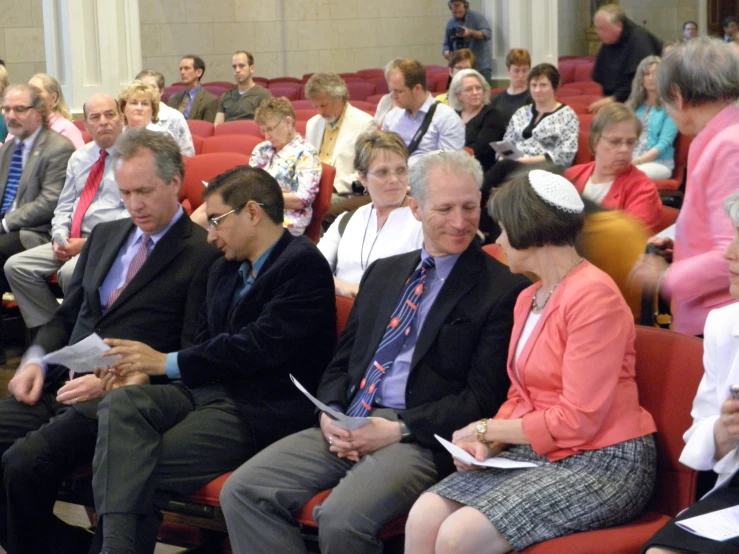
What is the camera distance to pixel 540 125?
6.46 meters

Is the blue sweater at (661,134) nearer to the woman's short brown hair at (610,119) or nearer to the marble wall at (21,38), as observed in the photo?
the woman's short brown hair at (610,119)

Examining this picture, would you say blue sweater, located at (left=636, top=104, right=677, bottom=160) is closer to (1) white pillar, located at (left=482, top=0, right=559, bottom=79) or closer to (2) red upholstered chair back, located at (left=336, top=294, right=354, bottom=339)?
(2) red upholstered chair back, located at (left=336, top=294, right=354, bottom=339)

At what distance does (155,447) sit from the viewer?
2949mm

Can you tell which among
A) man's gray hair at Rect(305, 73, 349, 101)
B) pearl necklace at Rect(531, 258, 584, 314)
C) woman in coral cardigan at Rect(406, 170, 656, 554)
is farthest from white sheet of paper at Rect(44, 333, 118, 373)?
man's gray hair at Rect(305, 73, 349, 101)

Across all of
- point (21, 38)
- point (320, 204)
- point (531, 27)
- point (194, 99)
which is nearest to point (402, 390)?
point (320, 204)

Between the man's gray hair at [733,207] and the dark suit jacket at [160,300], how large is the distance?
1704 mm

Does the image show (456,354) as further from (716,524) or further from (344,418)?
(716,524)

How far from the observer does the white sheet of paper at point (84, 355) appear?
3135 millimetres

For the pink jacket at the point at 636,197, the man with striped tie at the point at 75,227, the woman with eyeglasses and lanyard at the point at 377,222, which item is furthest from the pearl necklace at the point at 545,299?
the man with striped tie at the point at 75,227

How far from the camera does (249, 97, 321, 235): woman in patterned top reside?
526 centimetres

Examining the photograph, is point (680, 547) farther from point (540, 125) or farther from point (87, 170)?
point (540, 125)

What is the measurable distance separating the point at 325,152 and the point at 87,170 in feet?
5.47

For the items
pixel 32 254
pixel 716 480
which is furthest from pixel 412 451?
pixel 32 254

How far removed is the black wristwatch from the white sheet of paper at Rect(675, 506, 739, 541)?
0.79m
